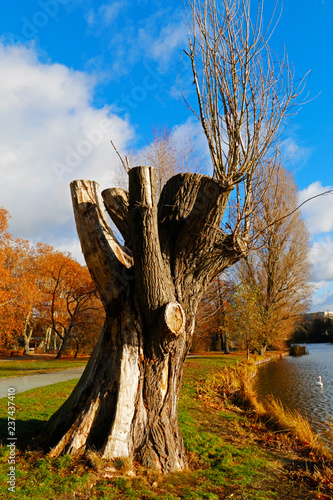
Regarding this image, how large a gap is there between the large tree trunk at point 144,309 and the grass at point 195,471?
9.7 inches

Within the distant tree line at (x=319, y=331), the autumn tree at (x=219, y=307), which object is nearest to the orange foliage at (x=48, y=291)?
the autumn tree at (x=219, y=307)

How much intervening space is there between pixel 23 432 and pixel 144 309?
3.33m

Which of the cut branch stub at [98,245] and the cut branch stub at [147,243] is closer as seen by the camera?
the cut branch stub at [147,243]

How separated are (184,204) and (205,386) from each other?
28.3 feet

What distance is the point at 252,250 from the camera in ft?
17.4

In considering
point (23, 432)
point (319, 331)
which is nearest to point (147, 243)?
point (23, 432)

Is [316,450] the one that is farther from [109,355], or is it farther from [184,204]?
[184,204]

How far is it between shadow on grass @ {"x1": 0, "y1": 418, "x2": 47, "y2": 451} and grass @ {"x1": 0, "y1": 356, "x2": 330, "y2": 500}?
16 millimetres

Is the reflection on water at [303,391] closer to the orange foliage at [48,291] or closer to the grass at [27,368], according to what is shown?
the grass at [27,368]

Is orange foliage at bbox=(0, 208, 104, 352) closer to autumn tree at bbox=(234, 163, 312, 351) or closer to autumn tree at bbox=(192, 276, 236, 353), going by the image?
autumn tree at bbox=(192, 276, 236, 353)

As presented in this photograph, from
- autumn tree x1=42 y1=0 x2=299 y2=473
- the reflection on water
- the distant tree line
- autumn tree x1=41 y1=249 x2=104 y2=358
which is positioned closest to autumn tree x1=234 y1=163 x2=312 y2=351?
the reflection on water

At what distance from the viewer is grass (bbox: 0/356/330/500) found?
3852 millimetres

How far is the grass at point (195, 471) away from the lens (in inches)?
152

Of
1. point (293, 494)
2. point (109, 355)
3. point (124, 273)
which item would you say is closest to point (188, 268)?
point (124, 273)
